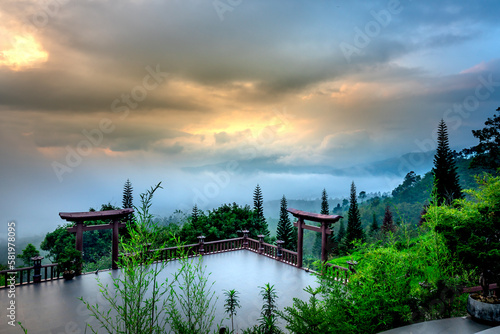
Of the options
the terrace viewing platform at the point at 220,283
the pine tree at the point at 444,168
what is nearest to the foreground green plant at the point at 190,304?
the terrace viewing platform at the point at 220,283

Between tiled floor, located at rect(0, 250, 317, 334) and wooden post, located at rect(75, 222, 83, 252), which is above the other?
wooden post, located at rect(75, 222, 83, 252)

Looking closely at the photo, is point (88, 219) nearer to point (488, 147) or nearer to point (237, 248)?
point (237, 248)

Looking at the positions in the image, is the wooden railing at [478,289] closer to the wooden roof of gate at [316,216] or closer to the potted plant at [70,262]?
the wooden roof of gate at [316,216]

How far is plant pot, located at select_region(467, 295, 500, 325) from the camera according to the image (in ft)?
16.8

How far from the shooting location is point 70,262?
8938 millimetres

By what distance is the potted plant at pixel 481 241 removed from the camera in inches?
200

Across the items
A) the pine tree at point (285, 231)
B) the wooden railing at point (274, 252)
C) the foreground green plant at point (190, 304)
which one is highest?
the foreground green plant at point (190, 304)

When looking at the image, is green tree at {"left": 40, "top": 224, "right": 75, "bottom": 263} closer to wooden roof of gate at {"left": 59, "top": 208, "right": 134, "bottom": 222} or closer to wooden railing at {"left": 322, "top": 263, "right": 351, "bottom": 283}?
wooden roof of gate at {"left": 59, "top": 208, "right": 134, "bottom": 222}

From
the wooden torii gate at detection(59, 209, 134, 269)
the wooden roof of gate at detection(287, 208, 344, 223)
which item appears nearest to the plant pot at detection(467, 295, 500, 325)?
the wooden roof of gate at detection(287, 208, 344, 223)

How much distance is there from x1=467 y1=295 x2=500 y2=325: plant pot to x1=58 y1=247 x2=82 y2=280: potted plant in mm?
9412

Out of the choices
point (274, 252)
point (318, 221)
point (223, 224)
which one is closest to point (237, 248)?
point (274, 252)

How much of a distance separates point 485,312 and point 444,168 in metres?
19.9

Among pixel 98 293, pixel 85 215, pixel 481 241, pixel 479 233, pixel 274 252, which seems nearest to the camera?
pixel 481 241

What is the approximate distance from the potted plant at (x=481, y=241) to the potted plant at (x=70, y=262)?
29.7ft
